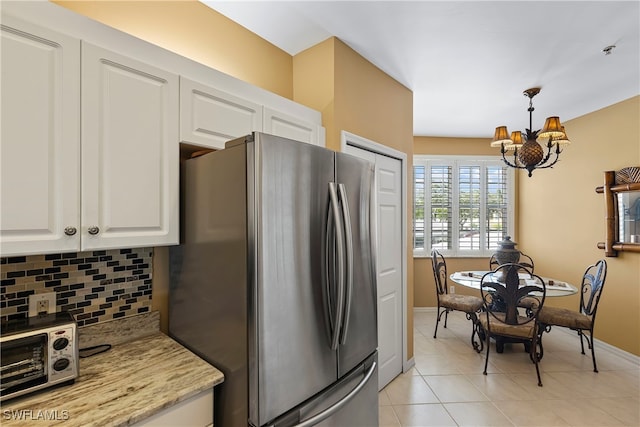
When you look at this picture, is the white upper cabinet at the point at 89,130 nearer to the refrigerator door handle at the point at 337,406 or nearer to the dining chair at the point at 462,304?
the refrigerator door handle at the point at 337,406

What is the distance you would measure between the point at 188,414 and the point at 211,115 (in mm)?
1276

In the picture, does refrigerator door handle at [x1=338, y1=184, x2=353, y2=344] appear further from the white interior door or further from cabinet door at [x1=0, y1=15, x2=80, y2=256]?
the white interior door

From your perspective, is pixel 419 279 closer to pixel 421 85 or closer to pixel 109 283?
pixel 421 85

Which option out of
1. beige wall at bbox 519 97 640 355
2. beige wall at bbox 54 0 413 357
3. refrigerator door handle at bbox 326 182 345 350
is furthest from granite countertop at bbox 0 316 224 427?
beige wall at bbox 519 97 640 355

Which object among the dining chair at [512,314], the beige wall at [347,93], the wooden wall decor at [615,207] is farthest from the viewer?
the wooden wall decor at [615,207]

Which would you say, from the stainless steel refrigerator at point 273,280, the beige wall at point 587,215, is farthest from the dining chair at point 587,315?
the stainless steel refrigerator at point 273,280

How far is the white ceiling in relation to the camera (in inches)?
76.8

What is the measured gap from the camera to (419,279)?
16.1ft

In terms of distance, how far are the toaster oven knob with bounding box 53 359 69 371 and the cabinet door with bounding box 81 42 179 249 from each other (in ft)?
1.29

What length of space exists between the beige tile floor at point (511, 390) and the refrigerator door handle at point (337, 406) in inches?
36.7

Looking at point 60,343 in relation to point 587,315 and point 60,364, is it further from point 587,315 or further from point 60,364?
point 587,315

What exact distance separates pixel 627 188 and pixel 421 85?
8.12ft

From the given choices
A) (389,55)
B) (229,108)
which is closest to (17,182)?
(229,108)

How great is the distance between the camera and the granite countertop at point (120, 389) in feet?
3.08
